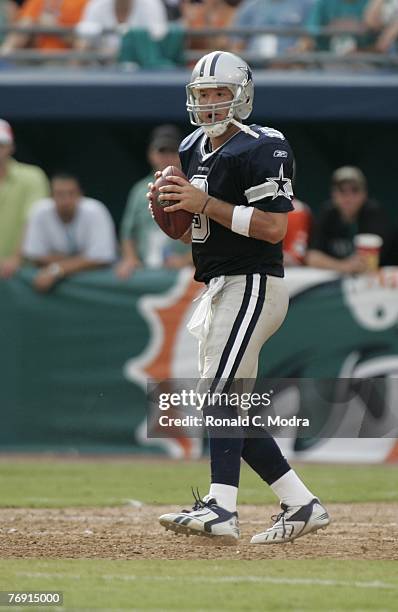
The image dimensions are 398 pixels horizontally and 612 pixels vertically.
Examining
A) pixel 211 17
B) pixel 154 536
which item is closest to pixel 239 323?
pixel 154 536

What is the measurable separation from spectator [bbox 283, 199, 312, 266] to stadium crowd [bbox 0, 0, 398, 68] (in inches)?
78.9

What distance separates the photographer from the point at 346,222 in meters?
11.2

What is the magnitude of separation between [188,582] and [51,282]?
229 inches

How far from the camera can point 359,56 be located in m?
12.5

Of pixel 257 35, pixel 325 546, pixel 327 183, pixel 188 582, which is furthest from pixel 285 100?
pixel 188 582

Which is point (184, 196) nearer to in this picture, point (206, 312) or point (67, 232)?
point (206, 312)

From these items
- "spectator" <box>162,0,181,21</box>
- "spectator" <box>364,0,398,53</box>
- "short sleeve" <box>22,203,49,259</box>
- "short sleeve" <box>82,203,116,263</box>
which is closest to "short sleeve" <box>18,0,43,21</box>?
"spectator" <box>162,0,181,21</box>

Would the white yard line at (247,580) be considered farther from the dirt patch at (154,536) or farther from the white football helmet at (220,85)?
the white football helmet at (220,85)

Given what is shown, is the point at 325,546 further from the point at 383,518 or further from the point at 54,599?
the point at 54,599

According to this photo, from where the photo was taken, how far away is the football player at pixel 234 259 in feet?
19.9

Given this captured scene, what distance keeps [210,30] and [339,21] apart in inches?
50.8

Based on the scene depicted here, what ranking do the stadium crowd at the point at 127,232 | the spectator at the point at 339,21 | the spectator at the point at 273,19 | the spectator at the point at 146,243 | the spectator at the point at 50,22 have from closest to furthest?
1. the stadium crowd at the point at 127,232
2. the spectator at the point at 146,243
3. the spectator at the point at 339,21
4. the spectator at the point at 273,19
5. the spectator at the point at 50,22

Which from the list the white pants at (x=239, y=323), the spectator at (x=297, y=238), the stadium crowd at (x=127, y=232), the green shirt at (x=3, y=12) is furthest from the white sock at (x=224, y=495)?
the green shirt at (x=3, y=12)

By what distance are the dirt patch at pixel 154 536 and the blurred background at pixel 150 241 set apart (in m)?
2.45
